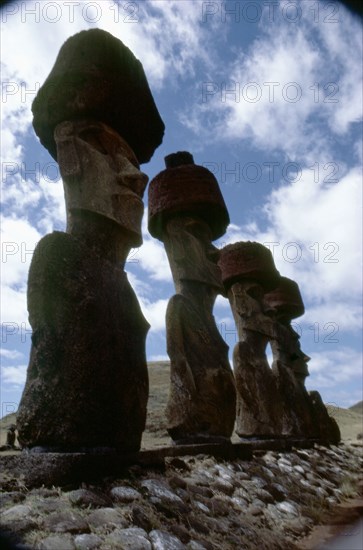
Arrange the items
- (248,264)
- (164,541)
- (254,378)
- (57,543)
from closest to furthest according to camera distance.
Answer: (57,543) → (164,541) → (254,378) → (248,264)

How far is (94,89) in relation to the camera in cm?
394

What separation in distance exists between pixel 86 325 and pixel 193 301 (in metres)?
2.53

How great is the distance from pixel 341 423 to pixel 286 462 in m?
21.8

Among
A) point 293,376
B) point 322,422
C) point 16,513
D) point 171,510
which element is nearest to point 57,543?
point 16,513

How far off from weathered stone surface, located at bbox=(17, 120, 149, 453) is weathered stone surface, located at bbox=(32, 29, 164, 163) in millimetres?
297

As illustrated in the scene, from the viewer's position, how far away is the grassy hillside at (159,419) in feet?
33.4

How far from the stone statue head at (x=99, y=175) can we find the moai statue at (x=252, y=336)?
3.72 meters

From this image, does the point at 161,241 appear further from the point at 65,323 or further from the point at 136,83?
the point at 65,323

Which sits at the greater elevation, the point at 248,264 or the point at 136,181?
the point at 248,264

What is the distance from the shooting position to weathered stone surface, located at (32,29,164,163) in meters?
3.94

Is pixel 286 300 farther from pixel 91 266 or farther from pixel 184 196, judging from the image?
pixel 91 266

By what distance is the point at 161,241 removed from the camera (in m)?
6.28

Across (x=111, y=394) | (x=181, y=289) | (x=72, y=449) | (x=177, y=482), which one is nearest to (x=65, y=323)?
(x=111, y=394)

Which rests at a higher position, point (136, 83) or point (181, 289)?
point (136, 83)
